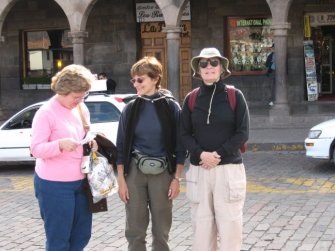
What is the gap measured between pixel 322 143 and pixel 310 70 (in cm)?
894

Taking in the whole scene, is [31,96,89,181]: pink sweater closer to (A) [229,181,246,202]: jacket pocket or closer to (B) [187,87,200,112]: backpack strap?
(B) [187,87,200,112]: backpack strap

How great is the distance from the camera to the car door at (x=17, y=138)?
452 inches

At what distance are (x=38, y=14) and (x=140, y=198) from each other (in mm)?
17589

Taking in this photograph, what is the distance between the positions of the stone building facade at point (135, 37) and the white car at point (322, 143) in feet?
22.9

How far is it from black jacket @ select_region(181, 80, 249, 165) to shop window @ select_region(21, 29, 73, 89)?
17.3 meters

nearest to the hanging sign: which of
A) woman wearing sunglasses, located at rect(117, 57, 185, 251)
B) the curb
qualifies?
the curb

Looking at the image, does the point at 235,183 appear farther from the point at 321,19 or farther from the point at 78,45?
the point at 321,19

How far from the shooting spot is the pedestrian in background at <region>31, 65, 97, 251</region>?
434 cm

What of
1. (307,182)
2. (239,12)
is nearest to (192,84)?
(239,12)

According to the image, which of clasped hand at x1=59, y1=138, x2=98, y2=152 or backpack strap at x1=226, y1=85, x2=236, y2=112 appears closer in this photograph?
clasped hand at x1=59, y1=138, x2=98, y2=152

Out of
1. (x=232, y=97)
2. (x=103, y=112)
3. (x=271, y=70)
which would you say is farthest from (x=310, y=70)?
(x=232, y=97)

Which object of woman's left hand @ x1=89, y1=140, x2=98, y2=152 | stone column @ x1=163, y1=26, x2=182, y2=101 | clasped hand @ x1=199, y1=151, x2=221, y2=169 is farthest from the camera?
stone column @ x1=163, y1=26, x2=182, y2=101

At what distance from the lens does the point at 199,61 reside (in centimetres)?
454

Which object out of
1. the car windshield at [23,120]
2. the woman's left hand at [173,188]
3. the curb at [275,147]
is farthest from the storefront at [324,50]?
the woman's left hand at [173,188]
